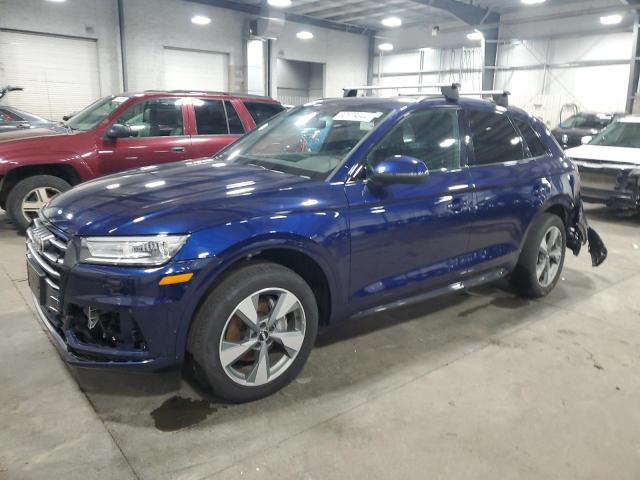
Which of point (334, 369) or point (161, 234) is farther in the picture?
point (334, 369)

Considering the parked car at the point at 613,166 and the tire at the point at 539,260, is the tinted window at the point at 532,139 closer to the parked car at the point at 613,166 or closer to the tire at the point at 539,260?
the tire at the point at 539,260

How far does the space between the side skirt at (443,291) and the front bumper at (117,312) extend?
1158 millimetres

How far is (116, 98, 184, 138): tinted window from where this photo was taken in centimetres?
630

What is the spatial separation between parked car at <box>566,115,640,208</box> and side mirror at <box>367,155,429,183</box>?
557 cm

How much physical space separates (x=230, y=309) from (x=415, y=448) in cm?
107

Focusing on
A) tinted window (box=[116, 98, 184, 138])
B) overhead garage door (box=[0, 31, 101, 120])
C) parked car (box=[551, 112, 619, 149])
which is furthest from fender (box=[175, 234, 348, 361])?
overhead garage door (box=[0, 31, 101, 120])

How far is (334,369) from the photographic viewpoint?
3.10 metres

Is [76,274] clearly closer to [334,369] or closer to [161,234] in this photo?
[161,234]

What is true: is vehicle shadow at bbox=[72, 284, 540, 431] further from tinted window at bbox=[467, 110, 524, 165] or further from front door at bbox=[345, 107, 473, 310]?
tinted window at bbox=[467, 110, 524, 165]

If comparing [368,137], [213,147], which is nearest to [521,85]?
[213,147]

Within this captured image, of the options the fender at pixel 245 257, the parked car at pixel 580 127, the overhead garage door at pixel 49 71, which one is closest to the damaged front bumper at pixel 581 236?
the fender at pixel 245 257

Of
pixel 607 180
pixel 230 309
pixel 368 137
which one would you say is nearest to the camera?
pixel 230 309

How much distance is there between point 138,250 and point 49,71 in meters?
14.4

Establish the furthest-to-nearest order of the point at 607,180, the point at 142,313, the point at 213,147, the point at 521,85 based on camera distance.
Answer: the point at 521,85 → the point at 607,180 → the point at 213,147 → the point at 142,313
